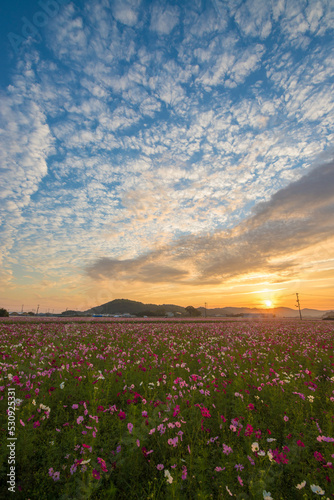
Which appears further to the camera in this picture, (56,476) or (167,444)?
(167,444)

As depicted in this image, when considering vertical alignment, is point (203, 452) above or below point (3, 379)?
below

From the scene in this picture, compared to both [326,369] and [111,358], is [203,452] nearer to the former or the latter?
[111,358]

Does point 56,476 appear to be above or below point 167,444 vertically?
above

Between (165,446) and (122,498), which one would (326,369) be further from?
(122,498)

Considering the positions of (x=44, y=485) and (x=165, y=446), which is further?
(x=165, y=446)

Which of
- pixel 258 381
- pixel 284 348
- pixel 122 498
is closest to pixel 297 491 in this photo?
pixel 122 498

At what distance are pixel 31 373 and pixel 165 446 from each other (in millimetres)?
3495

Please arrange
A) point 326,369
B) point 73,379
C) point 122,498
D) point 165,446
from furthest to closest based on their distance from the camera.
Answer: point 326,369 < point 73,379 < point 165,446 < point 122,498

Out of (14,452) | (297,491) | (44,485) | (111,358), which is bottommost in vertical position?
(297,491)

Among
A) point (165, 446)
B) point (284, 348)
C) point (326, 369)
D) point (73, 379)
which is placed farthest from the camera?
point (284, 348)

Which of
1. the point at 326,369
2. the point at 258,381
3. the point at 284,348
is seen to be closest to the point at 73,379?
the point at 258,381

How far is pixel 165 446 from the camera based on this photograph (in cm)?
369

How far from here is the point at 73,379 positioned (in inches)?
224

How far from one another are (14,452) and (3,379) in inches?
91.8
